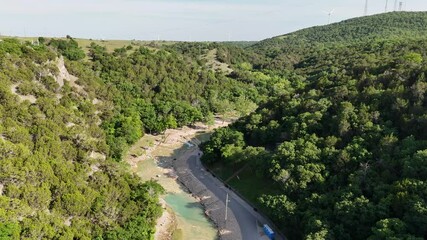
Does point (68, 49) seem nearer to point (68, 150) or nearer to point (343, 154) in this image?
point (68, 150)

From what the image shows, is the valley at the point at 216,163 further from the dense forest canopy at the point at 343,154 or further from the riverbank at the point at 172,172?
the riverbank at the point at 172,172

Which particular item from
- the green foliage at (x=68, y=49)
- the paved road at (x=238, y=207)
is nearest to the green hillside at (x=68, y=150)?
the paved road at (x=238, y=207)

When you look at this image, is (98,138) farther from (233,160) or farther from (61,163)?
(233,160)

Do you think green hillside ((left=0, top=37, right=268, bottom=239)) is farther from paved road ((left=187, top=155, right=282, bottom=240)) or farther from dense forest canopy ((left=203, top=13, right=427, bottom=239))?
dense forest canopy ((left=203, top=13, right=427, bottom=239))

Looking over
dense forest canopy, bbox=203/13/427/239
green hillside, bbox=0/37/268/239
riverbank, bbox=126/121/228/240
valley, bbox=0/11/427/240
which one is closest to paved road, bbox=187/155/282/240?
valley, bbox=0/11/427/240

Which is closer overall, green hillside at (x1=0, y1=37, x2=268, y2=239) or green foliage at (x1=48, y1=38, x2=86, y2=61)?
green hillside at (x1=0, y1=37, x2=268, y2=239)

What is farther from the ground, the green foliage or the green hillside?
the green foliage
